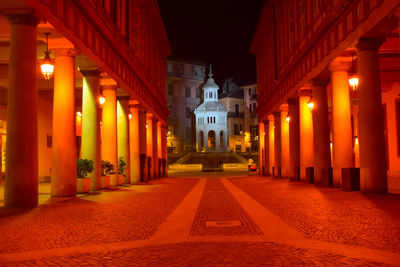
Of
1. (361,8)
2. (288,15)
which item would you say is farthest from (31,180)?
(288,15)

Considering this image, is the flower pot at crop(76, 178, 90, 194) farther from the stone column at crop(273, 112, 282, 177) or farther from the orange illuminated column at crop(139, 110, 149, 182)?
the stone column at crop(273, 112, 282, 177)

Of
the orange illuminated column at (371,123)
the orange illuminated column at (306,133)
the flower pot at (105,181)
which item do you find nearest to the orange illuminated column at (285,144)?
the orange illuminated column at (306,133)

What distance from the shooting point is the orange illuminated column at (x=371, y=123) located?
1313 centimetres

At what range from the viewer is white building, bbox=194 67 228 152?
84.9m

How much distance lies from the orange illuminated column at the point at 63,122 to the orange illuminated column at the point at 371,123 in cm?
887

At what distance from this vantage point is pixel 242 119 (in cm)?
9556

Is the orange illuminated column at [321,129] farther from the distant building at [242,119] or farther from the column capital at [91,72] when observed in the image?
the distant building at [242,119]

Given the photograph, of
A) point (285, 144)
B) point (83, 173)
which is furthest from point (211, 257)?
point (285, 144)

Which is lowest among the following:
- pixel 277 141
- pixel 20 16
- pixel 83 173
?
pixel 83 173

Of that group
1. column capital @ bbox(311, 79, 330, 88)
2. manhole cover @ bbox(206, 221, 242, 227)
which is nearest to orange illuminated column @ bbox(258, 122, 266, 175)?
column capital @ bbox(311, 79, 330, 88)

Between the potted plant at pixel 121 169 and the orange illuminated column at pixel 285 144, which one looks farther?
the orange illuminated column at pixel 285 144

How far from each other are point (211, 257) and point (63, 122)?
30.7 ft

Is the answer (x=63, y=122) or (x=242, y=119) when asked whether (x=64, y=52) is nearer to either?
(x=63, y=122)

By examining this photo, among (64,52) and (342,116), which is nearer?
(64,52)
